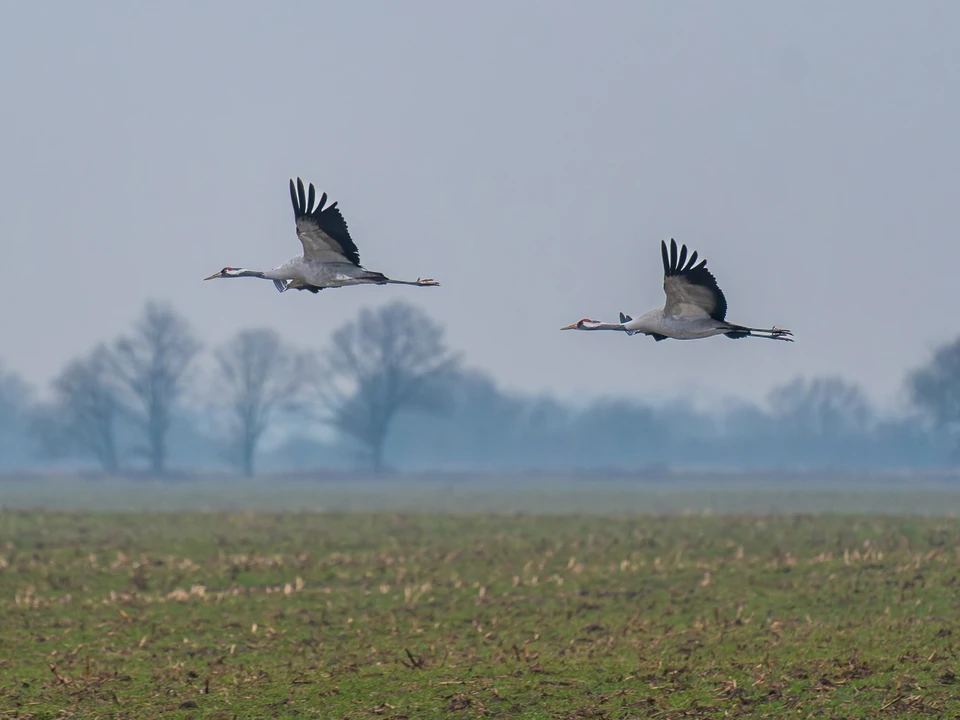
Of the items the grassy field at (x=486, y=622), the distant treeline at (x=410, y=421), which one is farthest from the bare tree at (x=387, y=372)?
the grassy field at (x=486, y=622)

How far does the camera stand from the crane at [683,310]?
1145 centimetres

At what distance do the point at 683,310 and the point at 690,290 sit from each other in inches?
7.2

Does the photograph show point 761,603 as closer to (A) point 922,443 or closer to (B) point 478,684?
(B) point 478,684

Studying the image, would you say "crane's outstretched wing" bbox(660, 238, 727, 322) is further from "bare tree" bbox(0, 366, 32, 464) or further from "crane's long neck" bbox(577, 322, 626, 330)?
"bare tree" bbox(0, 366, 32, 464)

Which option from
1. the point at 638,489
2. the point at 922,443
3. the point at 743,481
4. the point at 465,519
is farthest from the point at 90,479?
the point at 922,443

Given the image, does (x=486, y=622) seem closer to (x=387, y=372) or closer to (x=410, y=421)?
(x=387, y=372)

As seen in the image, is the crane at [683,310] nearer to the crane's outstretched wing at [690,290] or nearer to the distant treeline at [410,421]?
the crane's outstretched wing at [690,290]

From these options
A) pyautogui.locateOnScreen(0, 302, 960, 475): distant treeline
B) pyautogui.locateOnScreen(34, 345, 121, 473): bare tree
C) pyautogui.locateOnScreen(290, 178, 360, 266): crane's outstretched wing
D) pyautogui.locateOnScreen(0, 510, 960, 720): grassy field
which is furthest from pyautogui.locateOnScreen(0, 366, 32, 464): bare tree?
pyautogui.locateOnScreen(290, 178, 360, 266): crane's outstretched wing

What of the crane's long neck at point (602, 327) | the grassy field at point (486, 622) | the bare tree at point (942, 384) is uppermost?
the bare tree at point (942, 384)

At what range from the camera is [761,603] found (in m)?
25.2

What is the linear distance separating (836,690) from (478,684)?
468cm

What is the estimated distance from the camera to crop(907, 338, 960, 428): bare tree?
385 feet

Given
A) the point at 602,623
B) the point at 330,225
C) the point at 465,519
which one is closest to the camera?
the point at 330,225

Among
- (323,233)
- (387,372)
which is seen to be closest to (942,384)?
(387,372)
